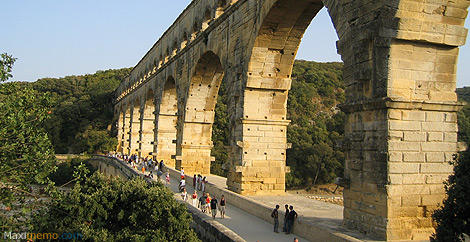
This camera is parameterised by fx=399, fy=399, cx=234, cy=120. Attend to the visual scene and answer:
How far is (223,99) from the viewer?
4969cm

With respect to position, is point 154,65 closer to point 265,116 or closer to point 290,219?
point 265,116

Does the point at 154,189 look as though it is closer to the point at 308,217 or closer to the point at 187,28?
the point at 308,217

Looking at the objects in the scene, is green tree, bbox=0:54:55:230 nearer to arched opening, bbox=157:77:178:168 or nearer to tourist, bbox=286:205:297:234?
tourist, bbox=286:205:297:234

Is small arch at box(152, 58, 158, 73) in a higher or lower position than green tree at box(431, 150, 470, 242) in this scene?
higher

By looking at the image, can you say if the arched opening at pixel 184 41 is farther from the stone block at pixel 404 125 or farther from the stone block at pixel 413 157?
the stone block at pixel 413 157

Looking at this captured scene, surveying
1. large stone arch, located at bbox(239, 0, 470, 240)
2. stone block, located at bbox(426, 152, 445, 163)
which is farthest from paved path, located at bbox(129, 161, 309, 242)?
stone block, located at bbox(426, 152, 445, 163)

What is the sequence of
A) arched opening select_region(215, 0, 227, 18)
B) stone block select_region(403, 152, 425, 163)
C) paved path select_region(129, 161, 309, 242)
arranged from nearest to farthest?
stone block select_region(403, 152, 425, 163)
paved path select_region(129, 161, 309, 242)
arched opening select_region(215, 0, 227, 18)

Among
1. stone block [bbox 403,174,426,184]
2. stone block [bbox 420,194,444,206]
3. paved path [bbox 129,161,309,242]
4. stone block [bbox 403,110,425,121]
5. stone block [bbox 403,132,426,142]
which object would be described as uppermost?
stone block [bbox 403,110,425,121]

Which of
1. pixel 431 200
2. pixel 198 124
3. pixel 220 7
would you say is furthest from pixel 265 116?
pixel 198 124

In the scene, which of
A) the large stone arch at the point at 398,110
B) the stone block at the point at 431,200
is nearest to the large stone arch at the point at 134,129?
the large stone arch at the point at 398,110

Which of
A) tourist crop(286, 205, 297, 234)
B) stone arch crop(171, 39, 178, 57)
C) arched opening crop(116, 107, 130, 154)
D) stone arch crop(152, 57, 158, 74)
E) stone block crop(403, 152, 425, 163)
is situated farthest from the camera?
arched opening crop(116, 107, 130, 154)

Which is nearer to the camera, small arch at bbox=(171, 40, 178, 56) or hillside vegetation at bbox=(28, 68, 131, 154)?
small arch at bbox=(171, 40, 178, 56)

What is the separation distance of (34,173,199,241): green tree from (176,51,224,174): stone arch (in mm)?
11776

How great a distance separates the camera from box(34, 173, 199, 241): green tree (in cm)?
776
